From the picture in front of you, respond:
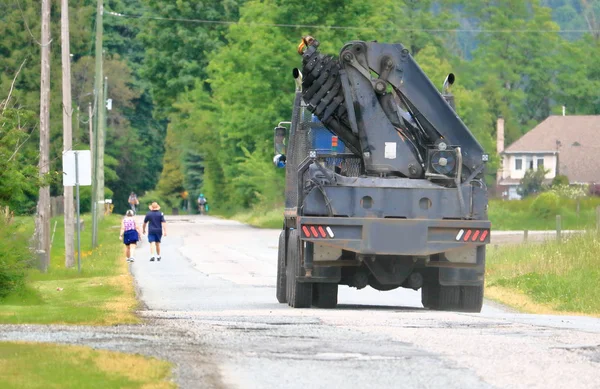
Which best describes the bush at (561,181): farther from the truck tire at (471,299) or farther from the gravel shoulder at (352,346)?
the gravel shoulder at (352,346)

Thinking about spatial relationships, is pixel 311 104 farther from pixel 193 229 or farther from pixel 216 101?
pixel 216 101

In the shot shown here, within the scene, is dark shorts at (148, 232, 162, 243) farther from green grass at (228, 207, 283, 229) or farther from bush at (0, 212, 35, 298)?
green grass at (228, 207, 283, 229)

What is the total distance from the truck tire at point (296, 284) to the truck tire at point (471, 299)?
2.17 metres

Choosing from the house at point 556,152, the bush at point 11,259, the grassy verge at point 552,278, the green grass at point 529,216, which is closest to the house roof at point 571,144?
the house at point 556,152

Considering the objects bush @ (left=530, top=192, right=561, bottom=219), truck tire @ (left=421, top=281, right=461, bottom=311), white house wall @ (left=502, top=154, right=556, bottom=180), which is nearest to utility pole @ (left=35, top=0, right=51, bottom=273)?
truck tire @ (left=421, top=281, right=461, bottom=311)

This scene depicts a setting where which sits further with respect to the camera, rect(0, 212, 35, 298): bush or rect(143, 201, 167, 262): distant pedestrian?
rect(143, 201, 167, 262): distant pedestrian

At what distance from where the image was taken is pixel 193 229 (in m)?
66.8

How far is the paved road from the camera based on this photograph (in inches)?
460

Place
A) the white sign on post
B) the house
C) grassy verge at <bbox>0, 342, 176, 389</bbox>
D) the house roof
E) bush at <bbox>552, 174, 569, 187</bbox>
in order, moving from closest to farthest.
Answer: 1. grassy verge at <bbox>0, 342, 176, 389</bbox>
2. the white sign on post
3. bush at <bbox>552, 174, 569, 187</bbox>
4. the house roof
5. the house

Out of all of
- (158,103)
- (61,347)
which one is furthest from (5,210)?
(158,103)

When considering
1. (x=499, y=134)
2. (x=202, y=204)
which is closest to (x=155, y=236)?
(x=202, y=204)

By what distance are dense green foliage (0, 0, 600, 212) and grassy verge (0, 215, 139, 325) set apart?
2.17 metres

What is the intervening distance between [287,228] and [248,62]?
48.7 metres

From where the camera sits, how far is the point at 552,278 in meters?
27.2
